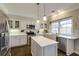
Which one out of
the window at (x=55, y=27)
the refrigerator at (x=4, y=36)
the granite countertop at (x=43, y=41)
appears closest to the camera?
the refrigerator at (x=4, y=36)

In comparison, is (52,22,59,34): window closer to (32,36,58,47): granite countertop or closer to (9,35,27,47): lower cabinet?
(32,36,58,47): granite countertop

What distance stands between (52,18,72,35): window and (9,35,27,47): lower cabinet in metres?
0.76

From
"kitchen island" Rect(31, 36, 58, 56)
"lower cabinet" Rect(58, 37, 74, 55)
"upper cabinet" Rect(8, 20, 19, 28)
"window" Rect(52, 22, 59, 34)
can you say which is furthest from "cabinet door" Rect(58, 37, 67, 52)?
Result: "upper cabinet" Rect(8, 20, 19, 28)

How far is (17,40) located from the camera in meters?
1.97

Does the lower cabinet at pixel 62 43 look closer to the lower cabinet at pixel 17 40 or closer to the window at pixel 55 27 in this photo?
the window at pixel 55 27

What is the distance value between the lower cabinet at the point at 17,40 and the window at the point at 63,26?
0.76 m

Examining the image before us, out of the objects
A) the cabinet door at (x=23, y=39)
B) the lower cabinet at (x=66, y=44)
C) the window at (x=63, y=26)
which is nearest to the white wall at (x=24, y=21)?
the cabinet door at (x=23, y=39)

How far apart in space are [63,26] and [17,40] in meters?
1.17

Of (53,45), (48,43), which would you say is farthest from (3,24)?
(53,45)

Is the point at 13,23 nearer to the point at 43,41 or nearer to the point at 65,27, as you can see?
the point at 43,41

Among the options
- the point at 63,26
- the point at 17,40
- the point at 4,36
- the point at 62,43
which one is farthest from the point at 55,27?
the point at 4,36

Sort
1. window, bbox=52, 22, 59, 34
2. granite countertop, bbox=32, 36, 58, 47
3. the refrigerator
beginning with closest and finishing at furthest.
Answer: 1. the refrigerator
2. granite countertop, bbox=32, 36, 58, 47
3. window, bbox=52, 22, 59, 34

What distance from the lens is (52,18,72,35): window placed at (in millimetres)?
1873

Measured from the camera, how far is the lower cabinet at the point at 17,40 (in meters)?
1.87
